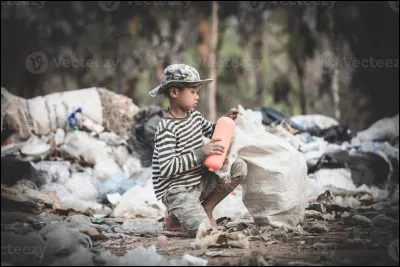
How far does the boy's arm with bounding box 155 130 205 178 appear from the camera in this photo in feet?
10.1

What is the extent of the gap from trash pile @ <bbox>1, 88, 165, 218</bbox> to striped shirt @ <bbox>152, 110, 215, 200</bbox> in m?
1.29

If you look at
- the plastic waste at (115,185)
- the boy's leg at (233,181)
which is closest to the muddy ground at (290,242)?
the boy's leg at (233,181)

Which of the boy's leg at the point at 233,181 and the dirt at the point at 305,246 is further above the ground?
the boy's leg at the point at 233,181

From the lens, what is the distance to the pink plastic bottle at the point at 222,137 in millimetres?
3062

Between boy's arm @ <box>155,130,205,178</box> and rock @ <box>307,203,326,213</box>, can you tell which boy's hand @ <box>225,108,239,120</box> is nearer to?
boy's arm @ <box>155,130,205,178</box>

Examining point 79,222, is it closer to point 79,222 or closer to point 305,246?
point 79,222

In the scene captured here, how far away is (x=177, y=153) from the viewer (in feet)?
10.5

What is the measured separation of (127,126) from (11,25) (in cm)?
731

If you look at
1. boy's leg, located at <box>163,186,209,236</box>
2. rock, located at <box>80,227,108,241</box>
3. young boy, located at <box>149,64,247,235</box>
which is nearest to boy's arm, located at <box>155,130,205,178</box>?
young boy, located at <box>149,64,247,235</box>

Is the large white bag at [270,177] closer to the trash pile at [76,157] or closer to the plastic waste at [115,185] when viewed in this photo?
the trash pile at [76,157]

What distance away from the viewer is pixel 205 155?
3.07m

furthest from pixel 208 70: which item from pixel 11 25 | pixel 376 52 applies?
pixel 11 25

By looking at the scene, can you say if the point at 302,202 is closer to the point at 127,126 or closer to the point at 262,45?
the point at 127,126

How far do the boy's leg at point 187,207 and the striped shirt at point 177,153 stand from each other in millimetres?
51
